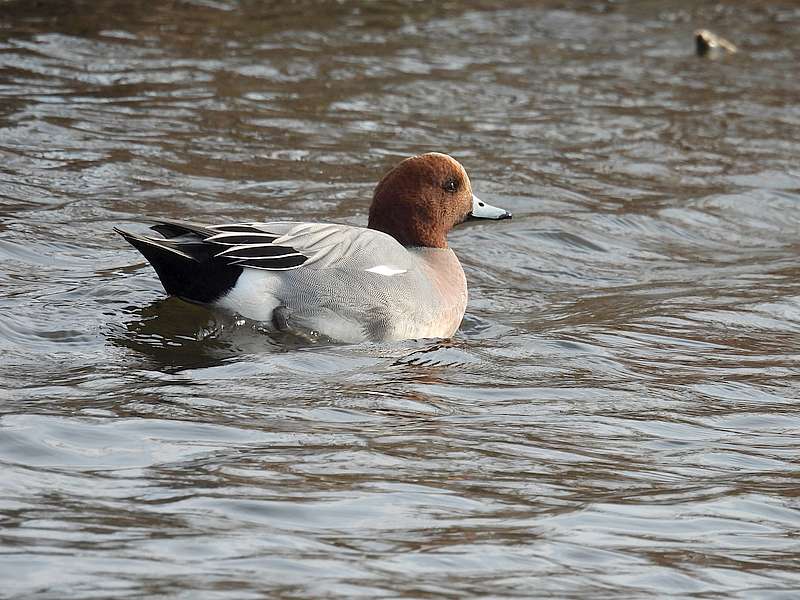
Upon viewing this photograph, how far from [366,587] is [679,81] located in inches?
403

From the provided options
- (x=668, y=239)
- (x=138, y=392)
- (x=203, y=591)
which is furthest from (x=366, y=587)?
(x=668, y=239)

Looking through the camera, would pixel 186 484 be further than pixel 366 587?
Yes

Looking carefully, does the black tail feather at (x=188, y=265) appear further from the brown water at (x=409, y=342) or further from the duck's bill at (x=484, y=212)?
the duck's bill at (x=484, y=212)

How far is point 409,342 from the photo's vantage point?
6.48 metres

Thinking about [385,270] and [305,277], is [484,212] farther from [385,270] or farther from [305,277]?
[305,277]

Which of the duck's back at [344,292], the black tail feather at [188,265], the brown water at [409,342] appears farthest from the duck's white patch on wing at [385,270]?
the black tail feather at [188,265]

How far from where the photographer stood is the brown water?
3885 millimetres

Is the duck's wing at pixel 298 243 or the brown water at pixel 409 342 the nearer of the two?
the brown water at pixel 409 342

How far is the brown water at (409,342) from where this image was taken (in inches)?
153

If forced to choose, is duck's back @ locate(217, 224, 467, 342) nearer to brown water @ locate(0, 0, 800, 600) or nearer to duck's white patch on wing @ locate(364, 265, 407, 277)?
duck's white patch on wing @ locate(364, 265, 407, 277)

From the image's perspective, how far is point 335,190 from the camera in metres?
9.52

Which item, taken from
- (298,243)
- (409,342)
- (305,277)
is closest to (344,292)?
(305,277)

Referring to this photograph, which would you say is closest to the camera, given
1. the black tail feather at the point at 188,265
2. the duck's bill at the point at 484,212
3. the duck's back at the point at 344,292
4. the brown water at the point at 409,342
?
the brown water at the point at 409,342

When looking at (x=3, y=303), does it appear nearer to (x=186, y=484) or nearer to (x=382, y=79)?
(x=186, y=484)
